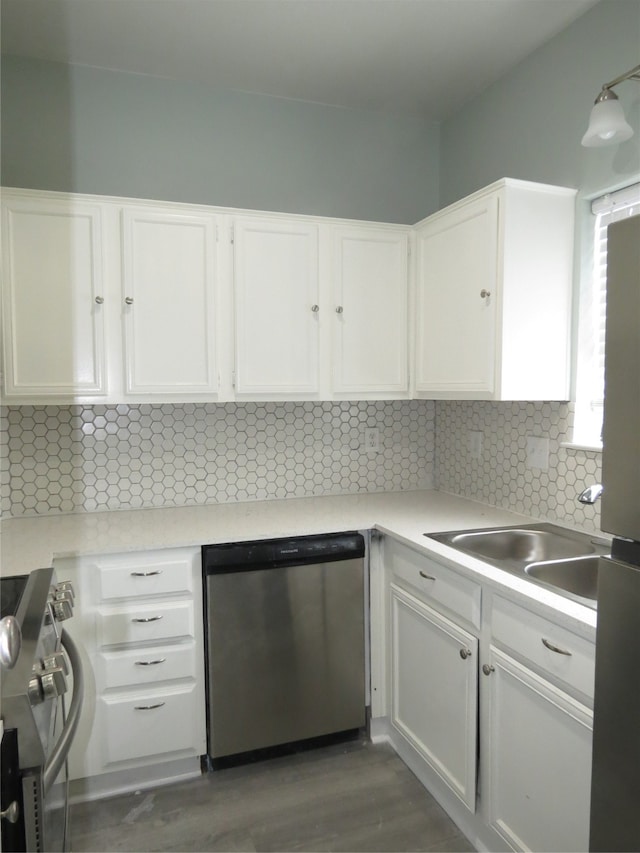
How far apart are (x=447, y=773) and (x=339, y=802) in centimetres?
42

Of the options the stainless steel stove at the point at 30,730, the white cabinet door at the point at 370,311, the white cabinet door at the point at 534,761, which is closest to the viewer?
the stainless steel stove at the point at 30,730

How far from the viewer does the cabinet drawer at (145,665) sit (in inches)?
82.0

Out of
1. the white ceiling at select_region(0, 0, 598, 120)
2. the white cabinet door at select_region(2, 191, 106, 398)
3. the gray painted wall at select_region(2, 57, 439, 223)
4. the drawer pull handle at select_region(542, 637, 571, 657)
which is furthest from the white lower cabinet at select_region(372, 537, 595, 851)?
the white ceiling at select_region(0, 0, 598, 120)

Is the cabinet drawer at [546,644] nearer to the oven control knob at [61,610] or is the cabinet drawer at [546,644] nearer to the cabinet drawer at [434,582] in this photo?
the cabinet drawer at [434,582]

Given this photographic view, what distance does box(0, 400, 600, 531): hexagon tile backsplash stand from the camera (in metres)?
2.44

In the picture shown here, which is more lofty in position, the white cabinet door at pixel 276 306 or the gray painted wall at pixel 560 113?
the gray painted wall at pixel 560 113

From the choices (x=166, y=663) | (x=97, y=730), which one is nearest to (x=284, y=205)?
(x=166, y=663)

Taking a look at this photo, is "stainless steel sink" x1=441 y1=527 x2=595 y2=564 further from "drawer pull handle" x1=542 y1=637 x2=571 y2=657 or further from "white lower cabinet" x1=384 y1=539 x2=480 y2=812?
"drawer pull handle" x1=542 y1=637 x2=571 y2=657

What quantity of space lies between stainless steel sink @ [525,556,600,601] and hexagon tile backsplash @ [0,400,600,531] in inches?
12.4

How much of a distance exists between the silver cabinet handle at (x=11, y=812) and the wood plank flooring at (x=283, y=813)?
4.12ft

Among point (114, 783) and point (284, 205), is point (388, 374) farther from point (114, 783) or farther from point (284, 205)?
point (114, 783)

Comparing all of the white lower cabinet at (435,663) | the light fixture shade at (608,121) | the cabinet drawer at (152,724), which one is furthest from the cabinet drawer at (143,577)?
the light fixture shade at (608,121)

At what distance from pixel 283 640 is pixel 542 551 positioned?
1.01m

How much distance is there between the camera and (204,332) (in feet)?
7.88
